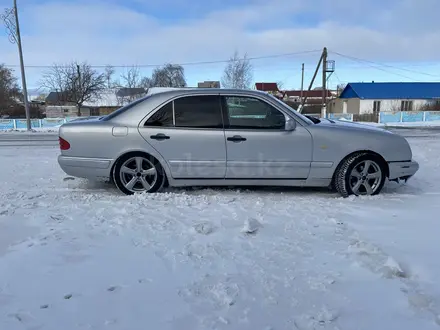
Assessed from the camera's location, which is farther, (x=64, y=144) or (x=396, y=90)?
(x=396, y=90)

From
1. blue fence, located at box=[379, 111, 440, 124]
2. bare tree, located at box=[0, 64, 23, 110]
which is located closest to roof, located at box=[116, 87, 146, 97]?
bare tree, located at box=[0, 64, 23, 110]

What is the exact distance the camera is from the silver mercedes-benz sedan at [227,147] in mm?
4770

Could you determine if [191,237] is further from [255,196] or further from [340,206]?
[340,206]

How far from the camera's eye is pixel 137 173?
192 inches

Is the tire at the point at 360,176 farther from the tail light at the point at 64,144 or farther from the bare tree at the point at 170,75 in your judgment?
the bare tree at the point at 170,75

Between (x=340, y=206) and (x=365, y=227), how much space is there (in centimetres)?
69

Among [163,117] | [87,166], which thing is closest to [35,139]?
[87,166]

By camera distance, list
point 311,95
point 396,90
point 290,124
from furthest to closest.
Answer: point 311,95
point 396,90
point 290,124

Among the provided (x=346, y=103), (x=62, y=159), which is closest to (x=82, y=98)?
(x=346, y=103)

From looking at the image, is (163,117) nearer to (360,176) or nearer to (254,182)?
(254,182)

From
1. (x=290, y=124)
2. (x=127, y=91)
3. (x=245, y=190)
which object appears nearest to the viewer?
(x=290, y=124)

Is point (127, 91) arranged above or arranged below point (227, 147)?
above

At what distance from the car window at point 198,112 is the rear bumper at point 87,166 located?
3.77ft

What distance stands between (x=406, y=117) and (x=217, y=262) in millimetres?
31833
